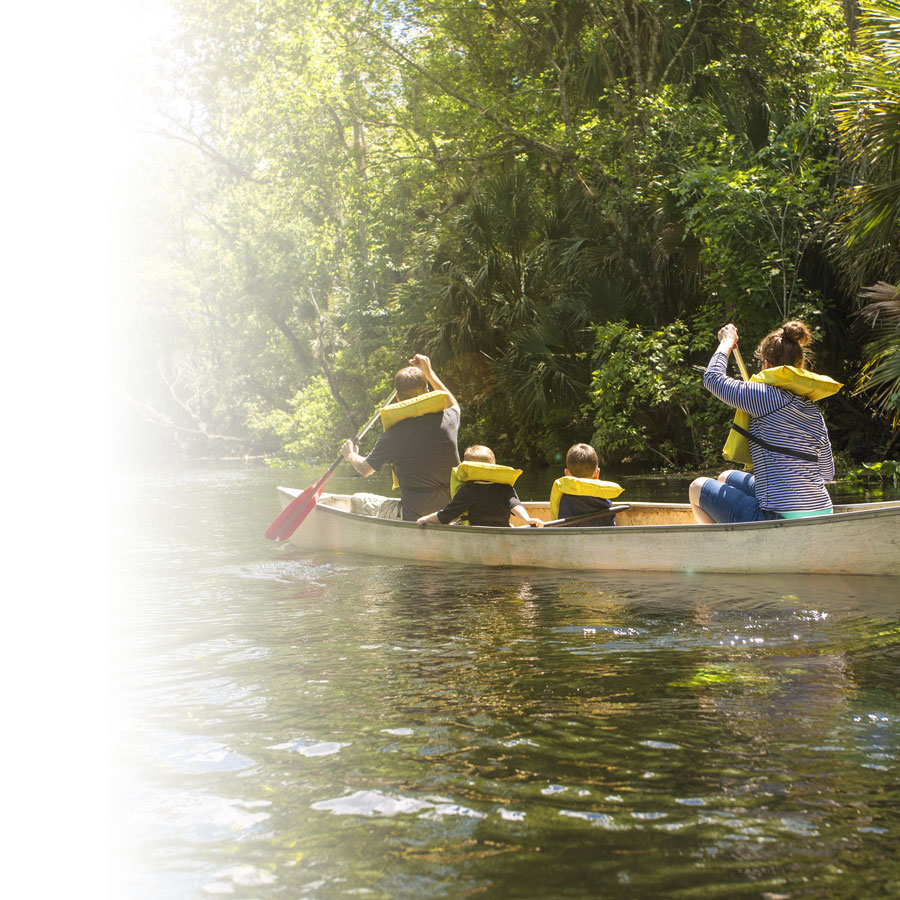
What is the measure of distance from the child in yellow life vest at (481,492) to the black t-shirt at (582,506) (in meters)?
0.24

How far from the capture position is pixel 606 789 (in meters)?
2.92

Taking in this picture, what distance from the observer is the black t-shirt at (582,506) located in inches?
286

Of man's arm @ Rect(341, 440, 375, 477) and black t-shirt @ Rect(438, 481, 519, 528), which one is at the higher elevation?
man's arm @ Rect(341, 440, 375, 477)

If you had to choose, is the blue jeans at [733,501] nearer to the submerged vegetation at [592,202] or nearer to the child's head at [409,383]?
the child's head at [409,383]

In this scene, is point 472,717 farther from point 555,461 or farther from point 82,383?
point 82,383

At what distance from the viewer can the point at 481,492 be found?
7.57 m

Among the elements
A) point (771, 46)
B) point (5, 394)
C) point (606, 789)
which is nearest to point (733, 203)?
point (771, 46)

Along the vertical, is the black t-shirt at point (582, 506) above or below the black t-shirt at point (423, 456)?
below

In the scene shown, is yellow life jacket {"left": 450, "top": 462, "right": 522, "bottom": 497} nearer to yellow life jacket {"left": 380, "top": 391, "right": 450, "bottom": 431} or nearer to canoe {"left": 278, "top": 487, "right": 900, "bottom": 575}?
canoe {"left": 278, "top": 487, "right": 900, "bottom": 575}

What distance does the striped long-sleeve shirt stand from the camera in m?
5.93

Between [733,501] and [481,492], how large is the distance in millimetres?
1902

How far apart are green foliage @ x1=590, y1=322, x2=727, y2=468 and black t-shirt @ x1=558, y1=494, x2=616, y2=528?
21.0 feet

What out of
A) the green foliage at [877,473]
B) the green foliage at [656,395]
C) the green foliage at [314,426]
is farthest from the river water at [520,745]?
the green foliage at [314,426]

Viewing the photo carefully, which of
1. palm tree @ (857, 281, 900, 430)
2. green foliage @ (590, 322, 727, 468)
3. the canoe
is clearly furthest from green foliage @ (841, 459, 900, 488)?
the canoe
